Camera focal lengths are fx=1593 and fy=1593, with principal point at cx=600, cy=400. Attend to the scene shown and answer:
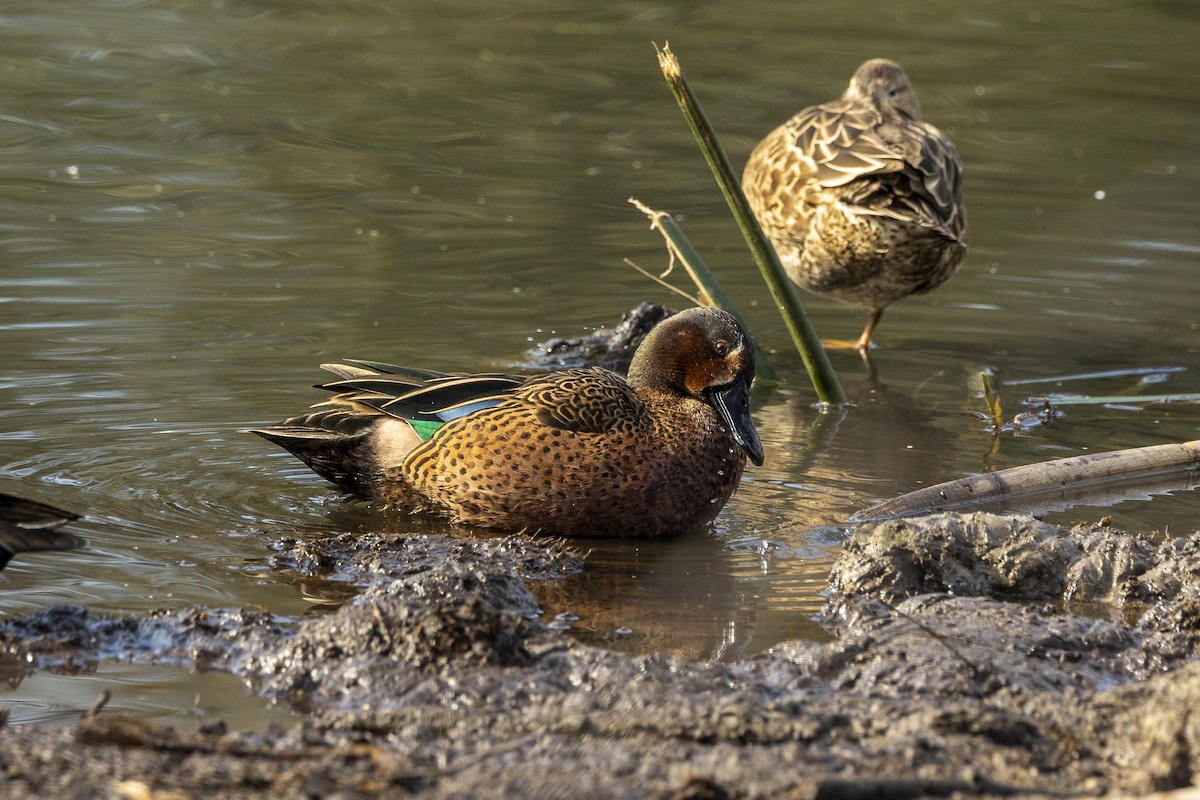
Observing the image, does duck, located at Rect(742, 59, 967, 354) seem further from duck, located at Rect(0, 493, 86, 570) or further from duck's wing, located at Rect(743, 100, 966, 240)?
duck, located at Rect(0, 493, 86, 570)

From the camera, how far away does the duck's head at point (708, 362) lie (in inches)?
233

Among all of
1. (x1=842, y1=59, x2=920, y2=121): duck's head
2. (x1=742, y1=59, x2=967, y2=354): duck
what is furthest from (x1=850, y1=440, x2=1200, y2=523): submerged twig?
(x1=842, y1=59, x2=920, y2=121): duck's head

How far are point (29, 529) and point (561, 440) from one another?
191 centimetres

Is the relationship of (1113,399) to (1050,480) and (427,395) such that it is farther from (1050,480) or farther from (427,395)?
(427,395)

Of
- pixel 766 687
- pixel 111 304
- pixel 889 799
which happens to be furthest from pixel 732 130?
pixel 889 799

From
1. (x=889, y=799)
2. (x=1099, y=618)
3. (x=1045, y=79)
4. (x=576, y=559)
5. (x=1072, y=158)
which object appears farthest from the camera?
(x=1045, y=79)

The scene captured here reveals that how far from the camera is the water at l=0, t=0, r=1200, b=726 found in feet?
18.0

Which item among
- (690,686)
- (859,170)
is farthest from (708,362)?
(859,170)

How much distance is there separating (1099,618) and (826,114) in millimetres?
4836

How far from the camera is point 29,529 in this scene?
422 cm

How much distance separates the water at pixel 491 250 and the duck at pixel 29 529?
0.35 metres

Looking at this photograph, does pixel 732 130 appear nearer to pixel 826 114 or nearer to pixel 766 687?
pixel 826 114

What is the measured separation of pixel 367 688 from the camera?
391cm

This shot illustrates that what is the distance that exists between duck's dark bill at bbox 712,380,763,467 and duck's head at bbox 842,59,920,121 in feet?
13.0
